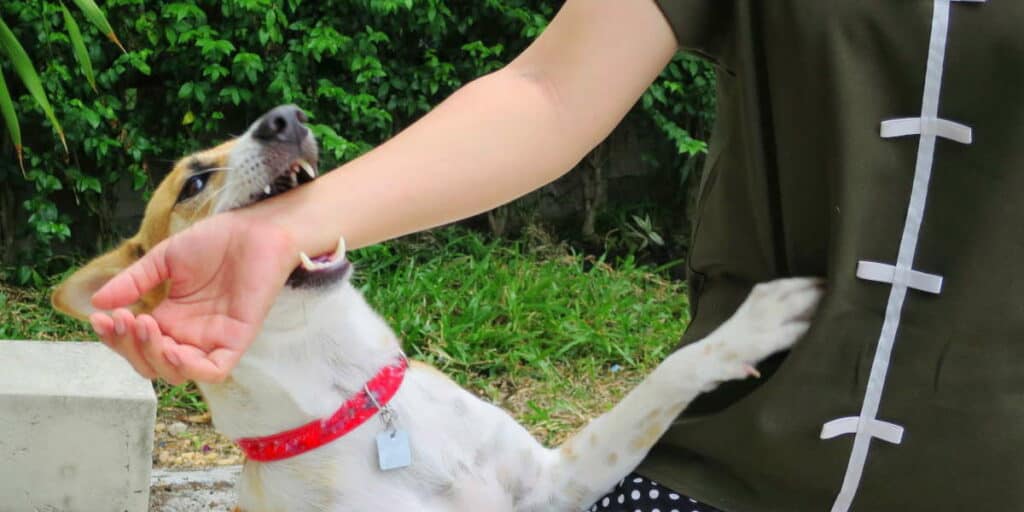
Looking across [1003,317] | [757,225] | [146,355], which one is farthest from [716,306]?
[146,355]

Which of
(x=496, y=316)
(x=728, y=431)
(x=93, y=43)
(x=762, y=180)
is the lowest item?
(x=496, y=316)

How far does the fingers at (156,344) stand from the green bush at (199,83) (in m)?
3.93

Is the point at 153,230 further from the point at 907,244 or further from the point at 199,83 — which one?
the point at 199,83

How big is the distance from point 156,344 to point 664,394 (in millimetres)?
877

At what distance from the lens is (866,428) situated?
1259 mm

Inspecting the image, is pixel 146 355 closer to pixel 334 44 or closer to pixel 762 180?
pixel 762 180

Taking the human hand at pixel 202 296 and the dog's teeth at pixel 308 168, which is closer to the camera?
the human hand at pixel 202 296

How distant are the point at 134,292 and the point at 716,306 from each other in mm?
824

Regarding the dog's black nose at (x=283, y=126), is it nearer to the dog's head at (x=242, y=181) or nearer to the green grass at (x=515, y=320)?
the dog's head at (x=242, y=181)

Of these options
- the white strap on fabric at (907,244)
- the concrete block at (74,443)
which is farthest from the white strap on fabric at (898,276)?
the concrete block at (74,443)

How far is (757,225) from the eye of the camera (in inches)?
54.6

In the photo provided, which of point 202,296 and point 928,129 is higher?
point 928,129

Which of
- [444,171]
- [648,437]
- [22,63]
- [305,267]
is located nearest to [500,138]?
[444,171]

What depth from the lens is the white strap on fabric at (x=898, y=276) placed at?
1223mm
